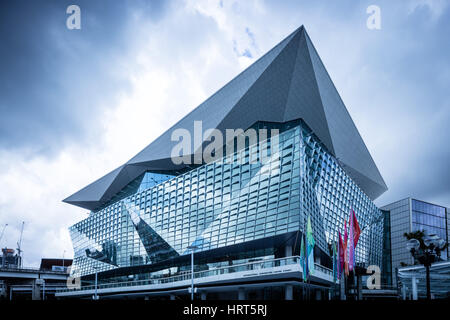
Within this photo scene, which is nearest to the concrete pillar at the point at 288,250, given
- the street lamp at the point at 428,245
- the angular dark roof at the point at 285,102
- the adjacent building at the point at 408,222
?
the angular dark roof at the point at 285,102

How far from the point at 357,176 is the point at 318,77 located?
3008 centimetres

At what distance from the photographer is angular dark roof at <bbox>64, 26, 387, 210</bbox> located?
48.0m

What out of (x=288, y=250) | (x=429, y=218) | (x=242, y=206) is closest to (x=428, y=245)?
(x=288, y=250)

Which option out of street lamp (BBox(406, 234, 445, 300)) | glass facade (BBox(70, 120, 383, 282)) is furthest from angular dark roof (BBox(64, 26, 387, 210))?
street lamp (BBox(406, 234, 445, 300))

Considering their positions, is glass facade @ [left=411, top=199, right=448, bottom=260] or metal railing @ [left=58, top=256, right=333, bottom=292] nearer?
metal railing @ [left=58, top=256, right=333, bottom=292]

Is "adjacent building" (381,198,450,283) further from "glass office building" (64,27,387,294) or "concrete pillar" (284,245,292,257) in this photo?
"concrete pillar" (284,245,292,257)

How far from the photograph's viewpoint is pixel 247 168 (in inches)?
1976

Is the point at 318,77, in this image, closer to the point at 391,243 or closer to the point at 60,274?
the point at 391,243

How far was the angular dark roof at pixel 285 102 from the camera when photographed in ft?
158

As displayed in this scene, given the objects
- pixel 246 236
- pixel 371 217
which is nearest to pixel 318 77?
pixel 246 236

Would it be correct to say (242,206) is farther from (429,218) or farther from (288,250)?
(429,218)

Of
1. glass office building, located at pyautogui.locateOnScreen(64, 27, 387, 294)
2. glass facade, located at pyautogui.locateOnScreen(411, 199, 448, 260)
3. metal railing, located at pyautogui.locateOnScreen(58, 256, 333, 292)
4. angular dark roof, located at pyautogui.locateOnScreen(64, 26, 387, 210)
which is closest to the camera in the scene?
metal railing, located at pyautogui.locateOnScreen(58, 256, 333, 292)

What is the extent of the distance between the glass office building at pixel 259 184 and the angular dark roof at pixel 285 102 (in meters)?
0.14

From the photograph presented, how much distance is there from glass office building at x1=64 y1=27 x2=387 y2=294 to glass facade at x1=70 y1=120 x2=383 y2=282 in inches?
5.6
